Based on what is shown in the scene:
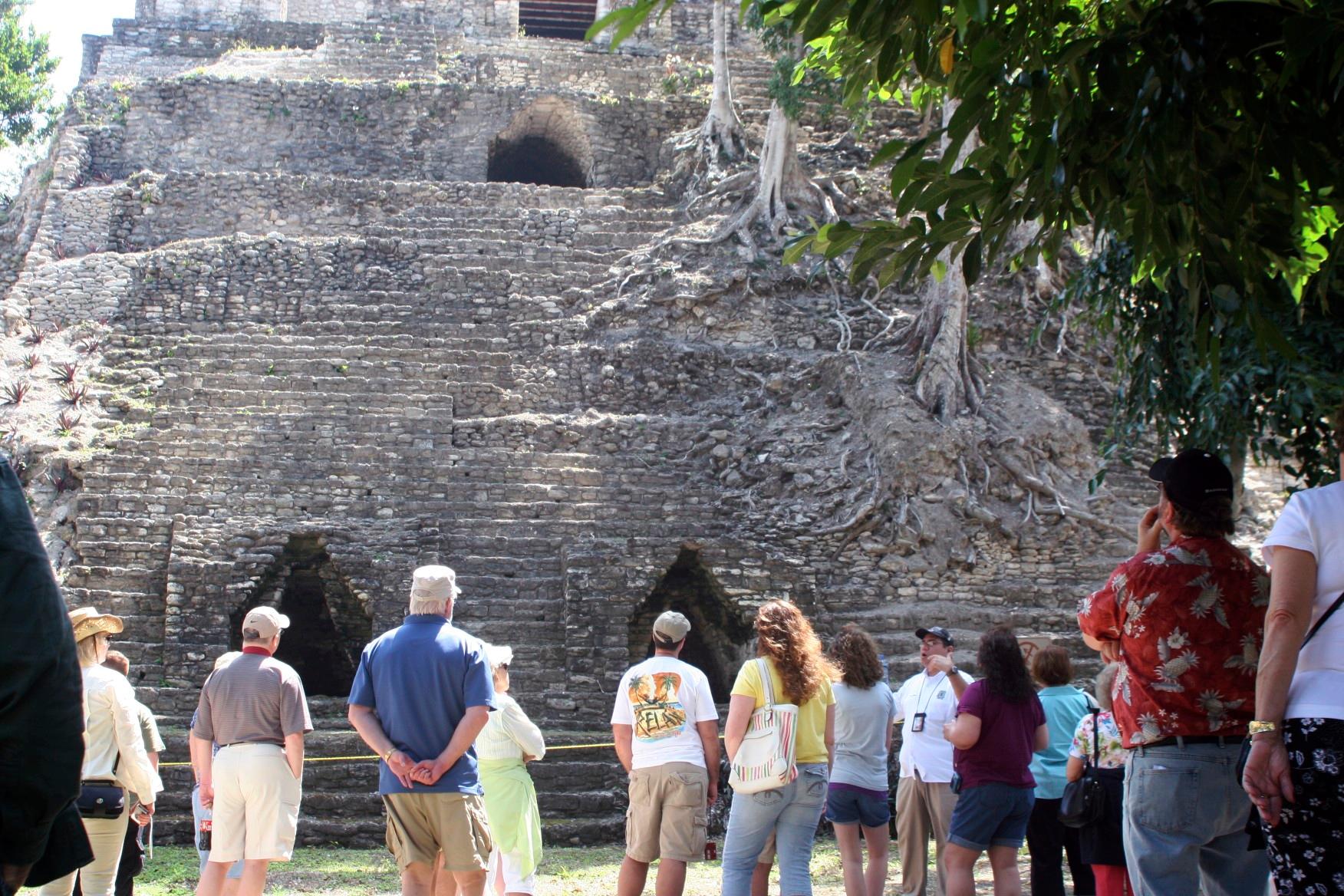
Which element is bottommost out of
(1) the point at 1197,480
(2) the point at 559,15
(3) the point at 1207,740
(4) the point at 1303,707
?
(3) the point at 1207,740

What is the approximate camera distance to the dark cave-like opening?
22016mm

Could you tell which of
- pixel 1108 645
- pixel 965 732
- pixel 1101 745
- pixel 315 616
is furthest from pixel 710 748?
pixel 315 616

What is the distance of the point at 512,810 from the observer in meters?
5.65

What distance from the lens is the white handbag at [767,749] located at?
5156 mm

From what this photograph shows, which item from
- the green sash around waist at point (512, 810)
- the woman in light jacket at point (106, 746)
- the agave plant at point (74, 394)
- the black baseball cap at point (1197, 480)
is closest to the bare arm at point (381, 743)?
the green sash around waist at point (512, 810)

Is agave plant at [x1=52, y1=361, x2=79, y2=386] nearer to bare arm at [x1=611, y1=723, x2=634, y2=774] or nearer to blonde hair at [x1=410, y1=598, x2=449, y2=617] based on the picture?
blonde hair at [x1=410, y1=598, x2=449, y2=617]

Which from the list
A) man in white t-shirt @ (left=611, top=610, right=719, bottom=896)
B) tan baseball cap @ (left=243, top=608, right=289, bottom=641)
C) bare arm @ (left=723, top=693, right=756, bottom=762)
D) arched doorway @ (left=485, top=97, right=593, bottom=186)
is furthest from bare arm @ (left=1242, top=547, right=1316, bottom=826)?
arched doorway @ (left=485, top=97, right=593, bottom=186)

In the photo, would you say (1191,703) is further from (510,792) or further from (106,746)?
(106,746)

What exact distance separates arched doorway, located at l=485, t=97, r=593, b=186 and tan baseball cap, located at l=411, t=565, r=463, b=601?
1584 cm

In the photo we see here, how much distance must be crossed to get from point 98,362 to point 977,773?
11.9 metres

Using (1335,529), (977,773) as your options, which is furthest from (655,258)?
(1335,529)

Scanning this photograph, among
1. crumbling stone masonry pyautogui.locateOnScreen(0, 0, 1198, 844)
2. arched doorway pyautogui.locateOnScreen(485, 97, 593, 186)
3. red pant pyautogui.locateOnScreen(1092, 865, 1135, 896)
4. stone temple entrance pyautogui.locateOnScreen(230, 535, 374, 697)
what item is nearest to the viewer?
red pant pyautogui.locateOnScreen(1092, 865, 1135, 896)

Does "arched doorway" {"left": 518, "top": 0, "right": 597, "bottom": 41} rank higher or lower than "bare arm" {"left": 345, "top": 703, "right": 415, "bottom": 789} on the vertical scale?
higher

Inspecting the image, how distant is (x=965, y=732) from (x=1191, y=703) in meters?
1.80
